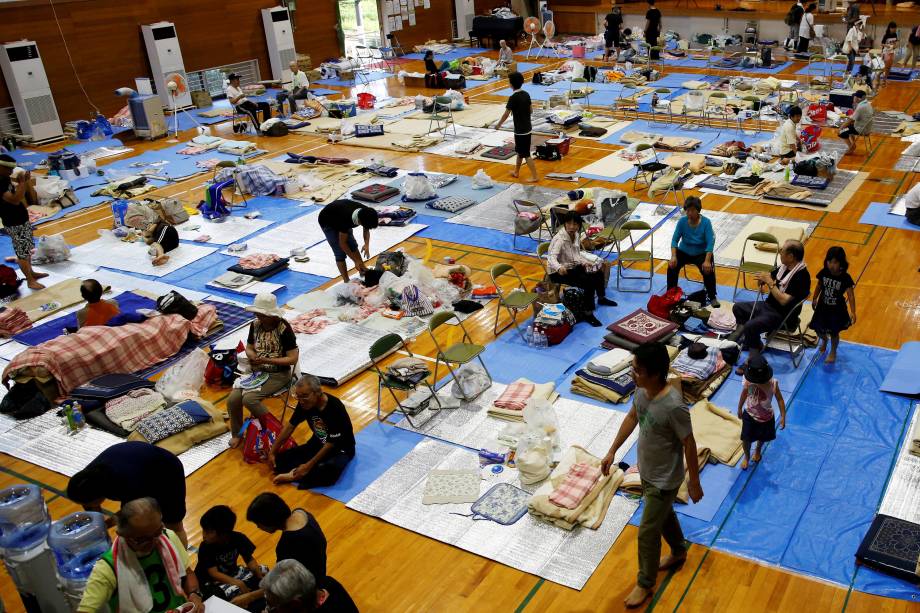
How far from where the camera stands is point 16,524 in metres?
4.92

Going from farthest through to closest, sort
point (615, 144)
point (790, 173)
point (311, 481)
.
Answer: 1. point (615, 144)
2. point (790, 173)
3. point (311, 481)

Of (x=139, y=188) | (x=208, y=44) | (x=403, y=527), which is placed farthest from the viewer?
(x=208, y=44)

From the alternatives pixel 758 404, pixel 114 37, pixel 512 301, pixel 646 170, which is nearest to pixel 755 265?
pixel 512 301

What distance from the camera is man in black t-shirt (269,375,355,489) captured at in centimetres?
668

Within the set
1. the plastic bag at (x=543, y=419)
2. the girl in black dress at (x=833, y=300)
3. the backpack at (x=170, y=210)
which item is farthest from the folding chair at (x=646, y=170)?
the backpack at (x=170, y=210)

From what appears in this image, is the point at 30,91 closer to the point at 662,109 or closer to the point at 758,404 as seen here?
the point at 662,109

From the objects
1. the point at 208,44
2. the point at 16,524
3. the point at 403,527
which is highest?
the point at 208,44

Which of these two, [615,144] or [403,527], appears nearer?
[403,527]

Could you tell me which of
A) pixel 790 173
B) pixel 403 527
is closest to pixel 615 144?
pixel 790 173

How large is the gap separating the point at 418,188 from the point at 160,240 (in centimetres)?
418

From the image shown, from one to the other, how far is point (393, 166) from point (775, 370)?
30.6 feet

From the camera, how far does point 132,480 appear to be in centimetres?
539

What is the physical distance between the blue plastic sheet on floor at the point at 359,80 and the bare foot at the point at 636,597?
2056 centimetres

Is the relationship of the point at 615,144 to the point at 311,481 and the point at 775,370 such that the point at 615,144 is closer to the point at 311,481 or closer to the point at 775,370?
the point at 775,370
